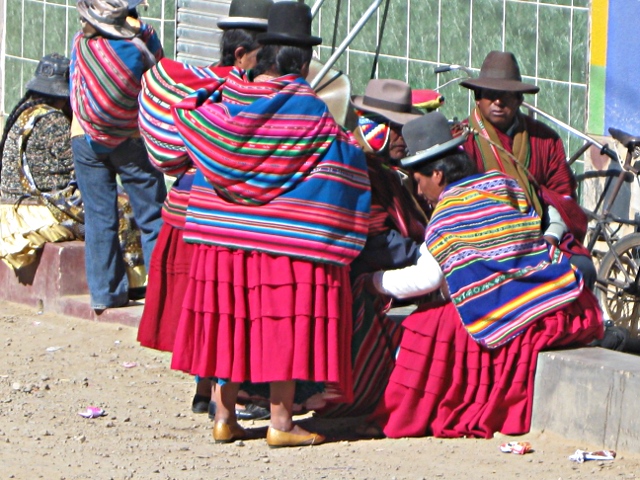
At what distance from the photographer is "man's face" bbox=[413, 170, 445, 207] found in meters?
5.43

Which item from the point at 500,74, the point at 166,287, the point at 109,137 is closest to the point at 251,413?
the point at 166,287

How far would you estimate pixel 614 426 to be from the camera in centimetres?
512

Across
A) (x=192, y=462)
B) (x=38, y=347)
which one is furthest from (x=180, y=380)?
(x=192, y=462)

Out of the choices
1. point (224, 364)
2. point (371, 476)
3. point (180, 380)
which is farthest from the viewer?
point (180, 380)

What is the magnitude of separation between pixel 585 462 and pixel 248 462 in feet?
4.06

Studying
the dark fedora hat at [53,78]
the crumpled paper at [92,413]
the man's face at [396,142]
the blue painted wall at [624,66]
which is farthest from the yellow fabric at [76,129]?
the blue painted wall at [624,66]

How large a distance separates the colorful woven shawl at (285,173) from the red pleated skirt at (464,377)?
491mm

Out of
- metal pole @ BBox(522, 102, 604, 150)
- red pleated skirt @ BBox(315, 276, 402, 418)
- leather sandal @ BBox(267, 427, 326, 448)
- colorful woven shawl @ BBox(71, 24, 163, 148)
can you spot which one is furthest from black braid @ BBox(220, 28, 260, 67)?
metal pole @ BBox(522, 102, 604, 150)

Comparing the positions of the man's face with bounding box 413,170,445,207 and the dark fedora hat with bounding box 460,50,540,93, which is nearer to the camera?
the man's face with bounding box 413,170,445,207

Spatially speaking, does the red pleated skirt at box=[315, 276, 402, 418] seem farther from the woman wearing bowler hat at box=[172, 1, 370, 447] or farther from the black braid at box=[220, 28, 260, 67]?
the black braid at box=[220, 28, 260, 67]

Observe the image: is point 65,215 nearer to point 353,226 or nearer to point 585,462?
point 353,226

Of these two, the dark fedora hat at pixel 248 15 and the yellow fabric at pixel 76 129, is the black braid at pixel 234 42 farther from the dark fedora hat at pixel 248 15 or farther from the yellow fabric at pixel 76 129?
the yellow fabric at pixel 76 129

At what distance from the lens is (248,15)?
598cm

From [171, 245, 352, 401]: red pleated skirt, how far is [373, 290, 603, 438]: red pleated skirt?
269mm
